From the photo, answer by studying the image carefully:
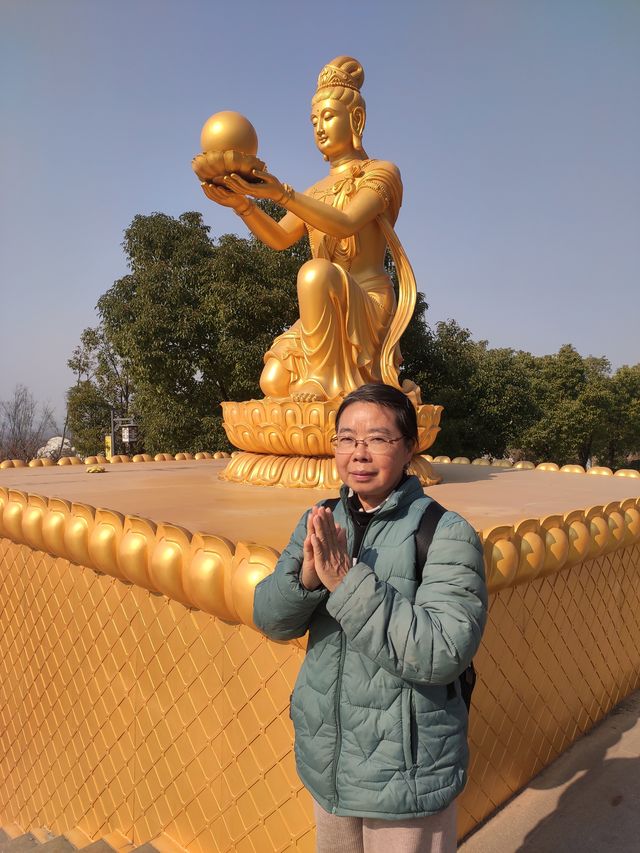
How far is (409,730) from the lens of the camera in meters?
0.95

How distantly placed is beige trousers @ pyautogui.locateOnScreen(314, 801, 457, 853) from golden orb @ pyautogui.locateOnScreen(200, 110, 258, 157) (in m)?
2.77

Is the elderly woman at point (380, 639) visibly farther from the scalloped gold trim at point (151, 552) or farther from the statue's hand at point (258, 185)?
the statue's hand at point (258, 185)

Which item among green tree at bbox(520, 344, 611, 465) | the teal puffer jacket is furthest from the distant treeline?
the teal puffer jacket

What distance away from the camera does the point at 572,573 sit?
2.26 meters

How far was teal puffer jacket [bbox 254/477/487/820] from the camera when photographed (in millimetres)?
887

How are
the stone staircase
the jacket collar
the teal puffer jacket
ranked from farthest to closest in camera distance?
the stone staircase
the jacket collar
the teal puffer jacket

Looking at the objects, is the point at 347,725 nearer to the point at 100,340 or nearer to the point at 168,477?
the point at 168,477

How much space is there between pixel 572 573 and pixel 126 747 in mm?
1710

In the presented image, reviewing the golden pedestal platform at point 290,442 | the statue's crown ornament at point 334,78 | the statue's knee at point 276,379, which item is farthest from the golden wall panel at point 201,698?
the statue's crown ornament at point 334,78

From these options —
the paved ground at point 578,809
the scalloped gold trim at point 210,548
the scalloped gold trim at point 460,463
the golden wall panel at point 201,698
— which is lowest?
the paved ground at point 578,809

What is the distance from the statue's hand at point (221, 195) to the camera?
3127mm

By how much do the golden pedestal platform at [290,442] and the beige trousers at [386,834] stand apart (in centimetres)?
225

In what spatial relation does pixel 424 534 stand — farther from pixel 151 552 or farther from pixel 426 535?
pixel 151 552

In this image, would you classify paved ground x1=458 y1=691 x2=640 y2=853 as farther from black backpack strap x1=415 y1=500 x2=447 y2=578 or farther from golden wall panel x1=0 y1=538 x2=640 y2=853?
black backpack strap x1=415 y1=500 x2=447 y2=578
